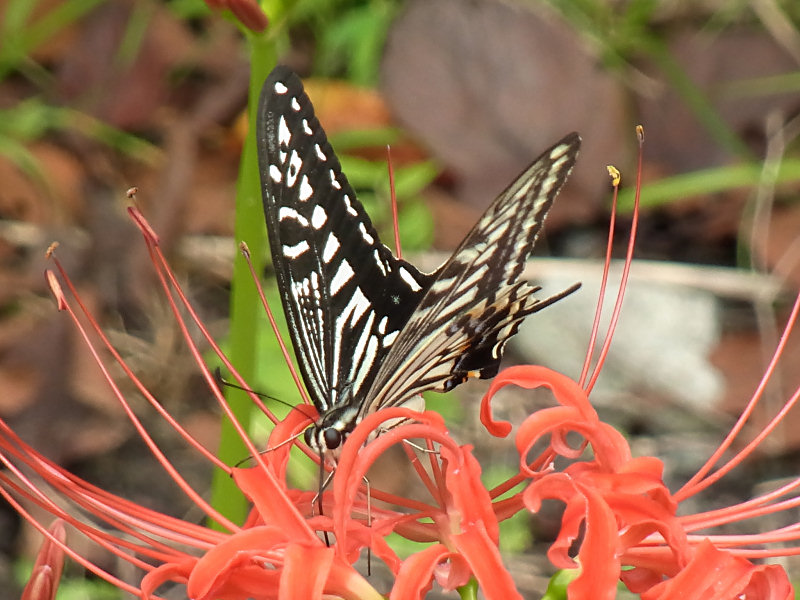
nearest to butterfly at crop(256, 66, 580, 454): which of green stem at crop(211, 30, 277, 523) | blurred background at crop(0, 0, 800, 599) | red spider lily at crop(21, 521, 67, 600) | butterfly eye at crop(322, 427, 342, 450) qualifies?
butterfly eye at crop(322, 427, 342, 450)

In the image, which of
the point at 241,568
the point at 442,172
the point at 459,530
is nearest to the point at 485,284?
the point at 459,530

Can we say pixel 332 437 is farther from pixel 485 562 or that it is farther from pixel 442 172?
pixel 442 172

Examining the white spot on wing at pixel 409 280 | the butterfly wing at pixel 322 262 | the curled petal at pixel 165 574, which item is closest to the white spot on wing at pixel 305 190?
the butterfly wing at pixel 322 262

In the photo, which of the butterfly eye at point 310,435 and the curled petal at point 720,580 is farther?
the butterfly eye at point 310,435

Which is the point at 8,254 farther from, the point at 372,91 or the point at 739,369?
the point at 739,369

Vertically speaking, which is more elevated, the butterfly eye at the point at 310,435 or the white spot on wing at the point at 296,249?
the white spot on wing at the point at 296,249

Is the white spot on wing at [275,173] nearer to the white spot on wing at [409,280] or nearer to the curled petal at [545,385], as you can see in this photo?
the white spot on wing at [409,280]

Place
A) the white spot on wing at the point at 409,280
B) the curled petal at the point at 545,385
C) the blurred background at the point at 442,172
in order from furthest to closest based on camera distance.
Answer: the blurred background at the point at 442,172 → the white spot on wing at the point at 409,280 → the curled petal at the point at 545,385
